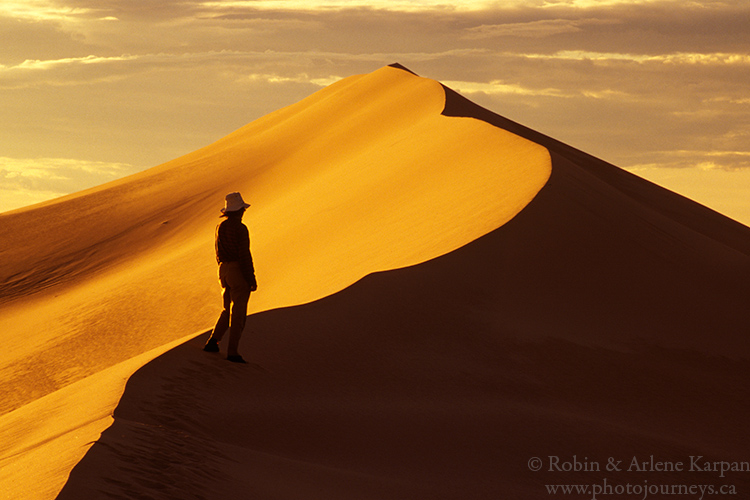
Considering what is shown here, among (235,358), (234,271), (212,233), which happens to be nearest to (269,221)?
(212,233)

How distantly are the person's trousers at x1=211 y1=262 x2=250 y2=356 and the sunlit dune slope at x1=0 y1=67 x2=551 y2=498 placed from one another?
31.4 inches

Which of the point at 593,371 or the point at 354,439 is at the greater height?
the point at 593,371

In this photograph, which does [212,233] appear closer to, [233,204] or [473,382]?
[233,204]

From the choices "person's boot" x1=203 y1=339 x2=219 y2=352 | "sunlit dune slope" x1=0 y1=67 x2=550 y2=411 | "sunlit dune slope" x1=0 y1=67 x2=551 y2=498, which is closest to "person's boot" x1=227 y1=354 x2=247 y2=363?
"person's boot" x1=203 y1=339 x2=219 y2=352

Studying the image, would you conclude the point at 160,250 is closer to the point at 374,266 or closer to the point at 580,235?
the point at 374,266

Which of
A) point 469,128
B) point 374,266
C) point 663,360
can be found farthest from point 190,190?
point 663,360

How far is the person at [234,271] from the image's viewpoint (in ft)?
25.3

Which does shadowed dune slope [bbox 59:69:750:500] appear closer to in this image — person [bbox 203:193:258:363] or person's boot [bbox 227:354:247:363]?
person's boot [bbox 227:354:247:363]

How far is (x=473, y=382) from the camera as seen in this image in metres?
8.37

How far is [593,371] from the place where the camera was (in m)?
9.34

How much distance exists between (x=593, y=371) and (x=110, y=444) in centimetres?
588

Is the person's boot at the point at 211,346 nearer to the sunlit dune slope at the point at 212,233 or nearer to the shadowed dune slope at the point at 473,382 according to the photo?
the shadowed dune slope at the point at 473,382

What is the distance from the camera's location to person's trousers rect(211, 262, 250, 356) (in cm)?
764

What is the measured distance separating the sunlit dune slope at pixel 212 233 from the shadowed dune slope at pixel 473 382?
534 millimetres
